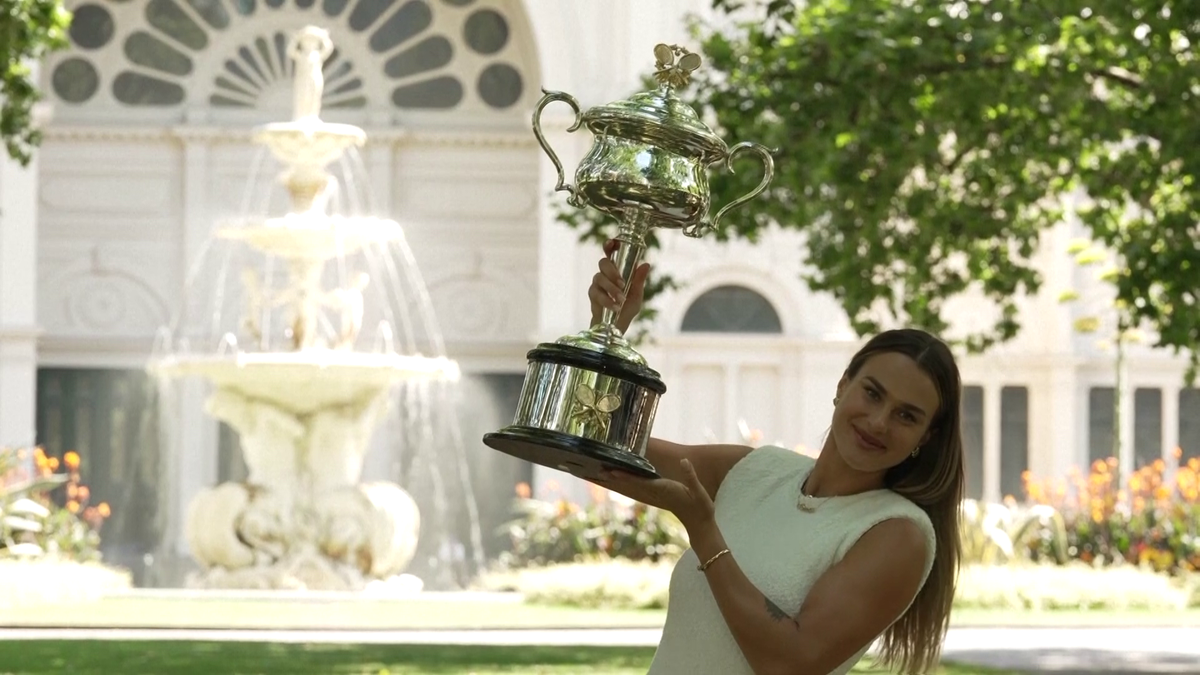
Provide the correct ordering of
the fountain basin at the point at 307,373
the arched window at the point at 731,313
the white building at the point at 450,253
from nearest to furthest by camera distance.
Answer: the fountain basin at the point at 307,373 < the white building at the point at 450,253 < the arched window at the point at 731,313

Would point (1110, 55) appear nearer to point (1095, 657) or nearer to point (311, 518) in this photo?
point (1095, 657)

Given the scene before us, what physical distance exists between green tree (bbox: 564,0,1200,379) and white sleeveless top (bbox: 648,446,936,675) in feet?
32.4

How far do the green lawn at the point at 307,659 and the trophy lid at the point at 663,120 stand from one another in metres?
6.87

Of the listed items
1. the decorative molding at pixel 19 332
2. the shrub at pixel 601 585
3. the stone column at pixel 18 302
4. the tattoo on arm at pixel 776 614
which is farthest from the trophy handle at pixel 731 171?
the decorative molding at pixel 19 332

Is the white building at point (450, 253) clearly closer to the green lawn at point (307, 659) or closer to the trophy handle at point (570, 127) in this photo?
the green lawn at point (307, 659)

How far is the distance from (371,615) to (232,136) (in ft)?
53.4

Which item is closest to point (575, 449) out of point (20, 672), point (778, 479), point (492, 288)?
point (778, 479)

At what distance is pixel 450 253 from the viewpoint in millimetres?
31750

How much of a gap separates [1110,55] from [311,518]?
7716mm

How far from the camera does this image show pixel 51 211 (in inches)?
1236

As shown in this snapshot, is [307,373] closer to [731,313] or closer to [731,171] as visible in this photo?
[731,313]

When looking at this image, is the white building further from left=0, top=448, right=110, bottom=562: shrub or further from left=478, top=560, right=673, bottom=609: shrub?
left=478, top=560, right=673, bottom=609: shrub

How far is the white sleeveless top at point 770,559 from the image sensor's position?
152 inches

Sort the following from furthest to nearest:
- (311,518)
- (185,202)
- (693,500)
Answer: (185,202)
(311,518)
(693,500)
